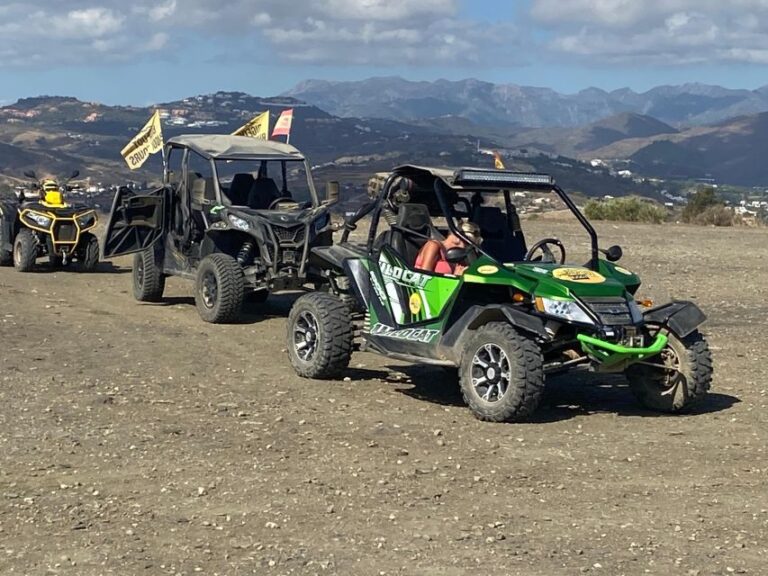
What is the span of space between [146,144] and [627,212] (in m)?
17.5

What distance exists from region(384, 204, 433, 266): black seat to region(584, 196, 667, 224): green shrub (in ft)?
72.4

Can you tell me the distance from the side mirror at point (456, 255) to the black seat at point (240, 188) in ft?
19.0

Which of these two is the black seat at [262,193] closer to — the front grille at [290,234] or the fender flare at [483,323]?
the front grille at [290,234]

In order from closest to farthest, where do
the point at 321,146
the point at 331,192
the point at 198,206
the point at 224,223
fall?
the point at 224,223 < the point at 331,192 < the point at 198,206 < the point at 321,146

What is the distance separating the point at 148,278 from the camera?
14.4m

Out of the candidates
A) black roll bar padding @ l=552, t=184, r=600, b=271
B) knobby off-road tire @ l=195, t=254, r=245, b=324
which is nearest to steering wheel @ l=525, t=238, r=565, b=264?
black roll bar padding @ l=552, t=184, r=600, b=271

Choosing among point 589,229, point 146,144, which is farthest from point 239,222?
point 589,229

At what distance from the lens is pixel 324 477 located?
672 centimetres

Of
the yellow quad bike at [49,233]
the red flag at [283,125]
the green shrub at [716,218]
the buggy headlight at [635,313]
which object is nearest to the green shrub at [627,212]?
→ the green shrub at [716,218]

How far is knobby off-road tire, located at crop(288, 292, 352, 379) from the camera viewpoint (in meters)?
9.45

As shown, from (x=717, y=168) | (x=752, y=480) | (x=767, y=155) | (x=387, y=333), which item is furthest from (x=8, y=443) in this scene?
(x=767, y=155)

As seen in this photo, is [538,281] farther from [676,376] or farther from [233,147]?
[233,147]

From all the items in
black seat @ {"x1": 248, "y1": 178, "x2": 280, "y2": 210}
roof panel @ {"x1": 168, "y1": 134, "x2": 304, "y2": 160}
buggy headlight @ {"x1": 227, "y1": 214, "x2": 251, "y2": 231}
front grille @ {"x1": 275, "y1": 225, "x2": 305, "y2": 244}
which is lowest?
front grille @ {"x1": 275, "y1": 225, "x2": 305, "y2": 244}

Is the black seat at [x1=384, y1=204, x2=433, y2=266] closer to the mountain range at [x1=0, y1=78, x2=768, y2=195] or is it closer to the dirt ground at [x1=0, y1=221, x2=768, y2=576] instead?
the dirt ground at [x1=0, y1=221, x2=768, y2=576]
